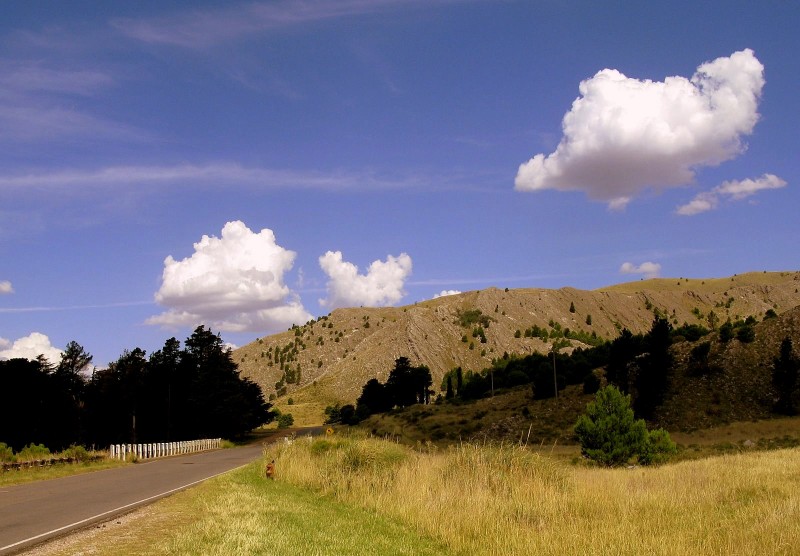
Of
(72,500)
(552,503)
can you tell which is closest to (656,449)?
(552,503)

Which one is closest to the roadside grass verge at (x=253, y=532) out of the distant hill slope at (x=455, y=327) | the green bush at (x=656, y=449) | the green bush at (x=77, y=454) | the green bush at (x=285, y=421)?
the green bush at (x=77, y=454)

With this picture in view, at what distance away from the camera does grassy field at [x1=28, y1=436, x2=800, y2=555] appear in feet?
29.7

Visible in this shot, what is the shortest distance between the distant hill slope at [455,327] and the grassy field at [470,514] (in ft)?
339

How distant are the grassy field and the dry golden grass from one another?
32 mm

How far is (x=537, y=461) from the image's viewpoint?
15070 mm

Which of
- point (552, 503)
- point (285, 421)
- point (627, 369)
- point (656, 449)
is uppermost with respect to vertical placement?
point (627, 369)

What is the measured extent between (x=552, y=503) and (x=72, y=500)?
11707 millimetres

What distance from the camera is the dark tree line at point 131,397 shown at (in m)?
52.6

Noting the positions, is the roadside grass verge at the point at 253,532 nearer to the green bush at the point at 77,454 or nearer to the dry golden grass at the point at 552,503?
the dry golden grass at the point at 552,503

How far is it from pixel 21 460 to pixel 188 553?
2129cm

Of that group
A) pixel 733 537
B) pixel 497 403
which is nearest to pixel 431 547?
pixel 733 537

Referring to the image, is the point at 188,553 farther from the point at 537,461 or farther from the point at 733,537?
the point at 537,461

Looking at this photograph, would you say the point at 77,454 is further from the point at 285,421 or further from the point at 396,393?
the point at 285,421

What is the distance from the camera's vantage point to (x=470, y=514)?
11.2 m
